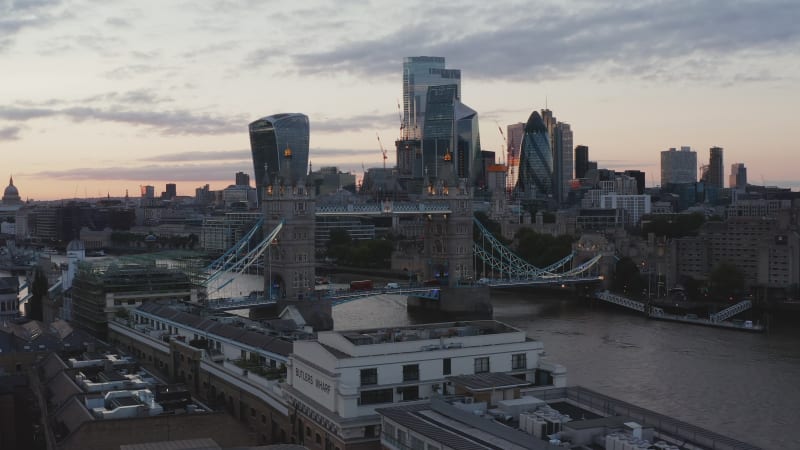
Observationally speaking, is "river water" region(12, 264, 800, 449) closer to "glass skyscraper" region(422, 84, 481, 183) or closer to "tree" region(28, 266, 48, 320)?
"tree" region(28, 266, 48, 320)

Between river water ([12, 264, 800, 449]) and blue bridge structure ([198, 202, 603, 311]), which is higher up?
blue bridge structure ([198, 202, 603, 311])

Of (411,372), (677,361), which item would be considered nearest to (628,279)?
(677,361)

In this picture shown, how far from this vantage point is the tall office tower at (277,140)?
157m

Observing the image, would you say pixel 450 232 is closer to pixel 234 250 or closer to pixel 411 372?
pixel 234 250

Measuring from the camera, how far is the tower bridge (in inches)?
2110

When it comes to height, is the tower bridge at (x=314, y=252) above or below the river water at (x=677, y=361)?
above

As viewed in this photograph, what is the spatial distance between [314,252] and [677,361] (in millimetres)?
23360

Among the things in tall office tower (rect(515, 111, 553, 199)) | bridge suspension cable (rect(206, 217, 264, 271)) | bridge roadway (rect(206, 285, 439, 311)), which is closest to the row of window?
bridge roadway (rect(206, 285, 439, 311))

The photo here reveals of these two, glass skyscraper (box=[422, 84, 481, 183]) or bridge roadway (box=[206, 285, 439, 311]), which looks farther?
glass skyscraper (box=[422, 84, 481, 183])

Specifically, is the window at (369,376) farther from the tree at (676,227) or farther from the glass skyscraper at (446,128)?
the glass skyscraper at (446,128)

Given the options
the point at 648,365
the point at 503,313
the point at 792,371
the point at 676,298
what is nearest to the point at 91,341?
the point at 648,365

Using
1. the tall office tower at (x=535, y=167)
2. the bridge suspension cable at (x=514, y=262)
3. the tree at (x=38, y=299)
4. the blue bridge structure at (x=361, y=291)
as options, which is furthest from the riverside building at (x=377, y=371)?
the tall office tower at (x=535, y=167)

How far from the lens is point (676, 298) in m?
61.4

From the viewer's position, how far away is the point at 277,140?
15788cm
